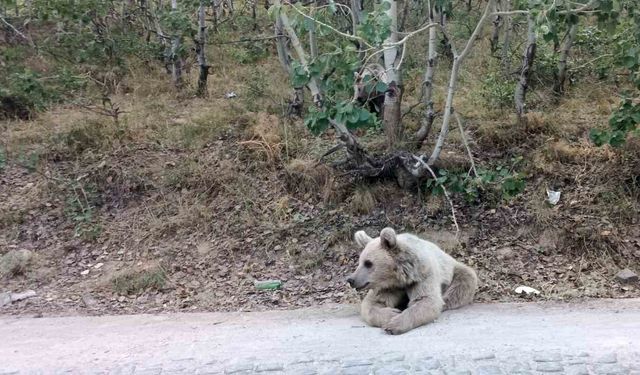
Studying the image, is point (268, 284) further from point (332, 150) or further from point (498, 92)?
point (498, 92)

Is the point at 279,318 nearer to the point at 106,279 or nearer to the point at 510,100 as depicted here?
the point at 106,279

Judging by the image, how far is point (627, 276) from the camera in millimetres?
5793

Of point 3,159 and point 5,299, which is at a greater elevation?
point 3,159

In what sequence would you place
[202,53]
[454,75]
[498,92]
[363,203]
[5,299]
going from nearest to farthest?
[454,75]
[5,299]
[363,203]
[498,92]
[202,53]

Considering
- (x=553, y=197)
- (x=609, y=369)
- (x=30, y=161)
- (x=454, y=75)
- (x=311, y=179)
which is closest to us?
(x=609, y=369)

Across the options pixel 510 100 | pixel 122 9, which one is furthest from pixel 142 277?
pixel 122 9

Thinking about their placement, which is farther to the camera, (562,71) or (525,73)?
(562,71)

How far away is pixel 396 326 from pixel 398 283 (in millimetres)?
422

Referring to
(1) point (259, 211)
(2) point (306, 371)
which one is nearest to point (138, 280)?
(1) point (259, 211)

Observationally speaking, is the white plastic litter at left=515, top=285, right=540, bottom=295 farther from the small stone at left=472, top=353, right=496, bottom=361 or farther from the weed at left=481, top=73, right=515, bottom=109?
the weed at left=481, top=73, right=515, bottom=109

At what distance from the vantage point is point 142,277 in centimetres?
655

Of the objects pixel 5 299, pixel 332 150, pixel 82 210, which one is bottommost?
pixel 5 299

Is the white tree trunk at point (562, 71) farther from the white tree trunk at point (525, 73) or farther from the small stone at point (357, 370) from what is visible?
the small stone at point (357, 370)

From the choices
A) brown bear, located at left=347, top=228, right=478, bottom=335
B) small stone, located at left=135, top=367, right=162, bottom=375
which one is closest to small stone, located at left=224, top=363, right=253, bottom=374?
small stone, located at left=135, top=367, right=162, bottom=375
